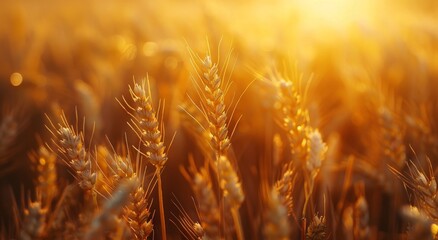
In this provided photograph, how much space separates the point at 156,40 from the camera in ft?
9.03

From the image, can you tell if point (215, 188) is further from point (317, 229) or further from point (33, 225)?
point (33, 225)

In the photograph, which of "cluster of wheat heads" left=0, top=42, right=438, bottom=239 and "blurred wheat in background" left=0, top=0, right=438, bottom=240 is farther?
"blurred wheat in background" left=0, top=0, right=438, bottom=240

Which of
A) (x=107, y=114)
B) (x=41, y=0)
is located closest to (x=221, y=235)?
(x=107, y=114)

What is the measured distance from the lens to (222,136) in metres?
0.88

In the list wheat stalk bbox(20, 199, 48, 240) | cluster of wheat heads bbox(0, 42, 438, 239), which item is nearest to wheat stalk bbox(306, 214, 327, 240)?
cluster of wheat heads bbox(0, 42, 438, 239)

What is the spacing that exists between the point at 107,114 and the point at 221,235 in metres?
1.21

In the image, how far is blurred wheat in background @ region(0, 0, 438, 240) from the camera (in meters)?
0.89

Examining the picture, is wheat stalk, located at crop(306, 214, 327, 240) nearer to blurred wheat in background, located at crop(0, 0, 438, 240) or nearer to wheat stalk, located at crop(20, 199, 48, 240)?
blurred wheat in background, located at crop(0, 0, 438, 240)

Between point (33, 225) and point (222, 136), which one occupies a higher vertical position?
point (222, 136)

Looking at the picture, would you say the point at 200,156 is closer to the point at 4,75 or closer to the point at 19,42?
the point at 19,42

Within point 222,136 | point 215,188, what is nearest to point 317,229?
point 222,136

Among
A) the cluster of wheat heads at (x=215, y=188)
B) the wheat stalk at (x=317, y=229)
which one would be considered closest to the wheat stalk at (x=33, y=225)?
the cluster of wheat heads at (x=215, y=188)

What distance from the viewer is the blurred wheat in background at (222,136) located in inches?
34.9

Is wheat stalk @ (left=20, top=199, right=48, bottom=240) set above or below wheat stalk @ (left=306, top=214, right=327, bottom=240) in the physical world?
above
